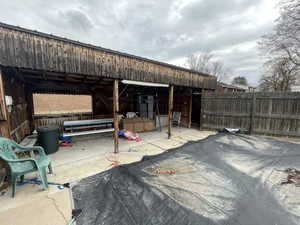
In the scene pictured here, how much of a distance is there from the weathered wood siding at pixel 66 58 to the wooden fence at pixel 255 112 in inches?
154

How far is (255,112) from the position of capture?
5648 mm

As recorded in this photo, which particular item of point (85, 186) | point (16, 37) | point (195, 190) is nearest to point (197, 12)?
point (16, 37)

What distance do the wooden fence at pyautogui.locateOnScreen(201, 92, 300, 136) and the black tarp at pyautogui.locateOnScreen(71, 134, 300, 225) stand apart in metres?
2.69

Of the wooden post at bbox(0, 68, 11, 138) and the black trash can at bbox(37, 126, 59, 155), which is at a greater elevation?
the wooden post at bbox(0, 68, 11, 138)

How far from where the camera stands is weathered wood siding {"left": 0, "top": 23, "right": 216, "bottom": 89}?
2276 mm

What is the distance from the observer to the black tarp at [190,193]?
1497 millimetres

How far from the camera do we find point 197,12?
22.2ft

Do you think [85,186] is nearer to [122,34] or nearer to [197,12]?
[197,12]

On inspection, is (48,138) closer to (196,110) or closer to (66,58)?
(66,58)

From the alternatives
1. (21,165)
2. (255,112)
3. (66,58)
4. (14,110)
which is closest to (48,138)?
(14,110)

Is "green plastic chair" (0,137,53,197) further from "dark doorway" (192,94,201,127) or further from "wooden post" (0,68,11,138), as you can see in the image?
"dark doorway" (192,94,201,127)

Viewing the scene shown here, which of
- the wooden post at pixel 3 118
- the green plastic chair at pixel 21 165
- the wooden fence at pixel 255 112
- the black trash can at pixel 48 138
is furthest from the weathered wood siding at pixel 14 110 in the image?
the wooden fence at pixel 255 112

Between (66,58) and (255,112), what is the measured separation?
24.9 ft

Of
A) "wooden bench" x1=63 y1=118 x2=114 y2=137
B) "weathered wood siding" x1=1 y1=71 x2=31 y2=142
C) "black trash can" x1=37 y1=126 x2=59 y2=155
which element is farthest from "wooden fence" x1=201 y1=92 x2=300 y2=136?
"weathered wood siding" x1=1 y1=71 x2=31 y2=142
